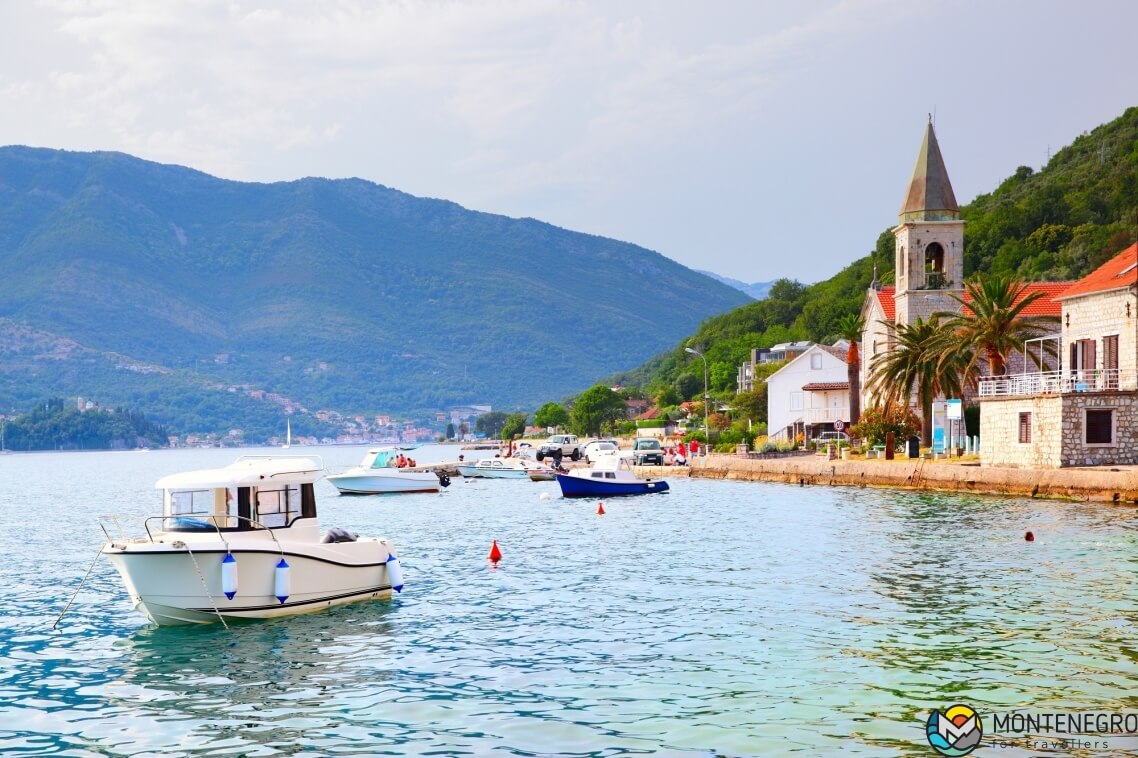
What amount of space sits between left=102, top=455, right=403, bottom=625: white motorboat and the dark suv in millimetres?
65089

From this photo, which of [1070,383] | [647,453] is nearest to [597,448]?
[647,453]

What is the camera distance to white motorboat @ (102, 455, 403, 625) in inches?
809

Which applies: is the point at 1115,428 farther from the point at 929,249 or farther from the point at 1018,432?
the point at 929,249

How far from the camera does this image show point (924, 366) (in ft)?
202

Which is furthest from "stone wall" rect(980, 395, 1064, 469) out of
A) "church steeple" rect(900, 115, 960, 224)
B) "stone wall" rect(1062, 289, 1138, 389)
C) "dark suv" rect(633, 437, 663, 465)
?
"dark suv" rect(633, 437, 663, 465)

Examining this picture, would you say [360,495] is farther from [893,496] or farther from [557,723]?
[557,723]

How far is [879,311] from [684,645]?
65.7 meters

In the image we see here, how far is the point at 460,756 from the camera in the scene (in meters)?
13.2

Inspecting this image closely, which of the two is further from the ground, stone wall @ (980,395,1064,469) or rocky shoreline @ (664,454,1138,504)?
stone wall @ (980,395,1064,469)

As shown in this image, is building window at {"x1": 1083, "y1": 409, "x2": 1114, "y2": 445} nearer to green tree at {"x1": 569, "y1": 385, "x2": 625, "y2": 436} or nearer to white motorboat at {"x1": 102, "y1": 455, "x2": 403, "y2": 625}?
white motorboat at {"x1": 102, "y1": 455, "x2": 403, "y2": 625}

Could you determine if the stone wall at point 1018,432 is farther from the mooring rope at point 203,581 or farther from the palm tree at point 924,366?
the mooring rope at point 203,581

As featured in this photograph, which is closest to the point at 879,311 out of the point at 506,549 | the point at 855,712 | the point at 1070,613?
the point at 506,549

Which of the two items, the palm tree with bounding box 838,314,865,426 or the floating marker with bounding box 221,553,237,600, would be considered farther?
the palm tree with bounding box 838,314,865,426

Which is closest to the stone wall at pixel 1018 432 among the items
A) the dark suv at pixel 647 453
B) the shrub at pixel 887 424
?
the shrub at pixel 887 424
